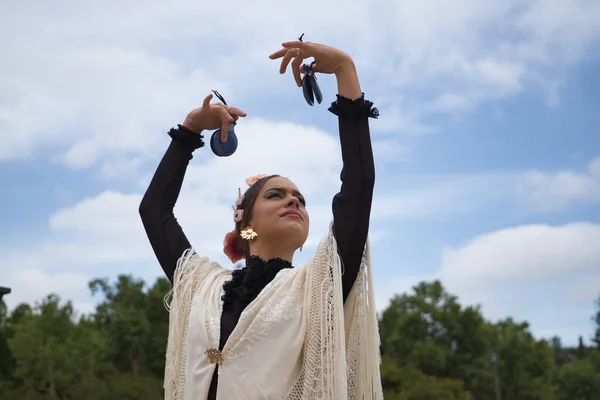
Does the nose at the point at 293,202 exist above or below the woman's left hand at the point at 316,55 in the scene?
below

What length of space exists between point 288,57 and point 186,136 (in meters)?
0.76

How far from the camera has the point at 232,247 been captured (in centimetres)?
340

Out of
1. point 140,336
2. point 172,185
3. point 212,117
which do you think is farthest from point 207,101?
point 140,336

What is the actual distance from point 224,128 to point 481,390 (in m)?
29.3

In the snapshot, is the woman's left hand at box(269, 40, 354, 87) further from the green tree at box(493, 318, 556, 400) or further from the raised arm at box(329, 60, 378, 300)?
the green tree at box(493, 318, 556, 400)

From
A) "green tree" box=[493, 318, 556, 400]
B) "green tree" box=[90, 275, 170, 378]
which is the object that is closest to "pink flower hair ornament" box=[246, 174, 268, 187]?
"green tree" box=[90, 275, 170, 378]

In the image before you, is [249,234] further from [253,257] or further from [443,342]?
[443,342]

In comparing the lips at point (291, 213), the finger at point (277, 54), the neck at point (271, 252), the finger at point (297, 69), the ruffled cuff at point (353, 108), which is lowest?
the neck at point (271, 252)

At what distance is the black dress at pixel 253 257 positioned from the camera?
279cm

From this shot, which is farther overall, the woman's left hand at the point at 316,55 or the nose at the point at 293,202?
the nose at the point at 293,202

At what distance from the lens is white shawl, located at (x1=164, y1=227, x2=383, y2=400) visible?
8.86 ft

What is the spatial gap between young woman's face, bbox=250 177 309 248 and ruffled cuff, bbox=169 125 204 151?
463mm

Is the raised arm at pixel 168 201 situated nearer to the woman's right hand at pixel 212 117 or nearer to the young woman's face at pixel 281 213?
the woman's right hand at pixel 212 117

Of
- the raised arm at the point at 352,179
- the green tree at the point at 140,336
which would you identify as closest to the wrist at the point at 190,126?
the raised arm at the point at 352,179
